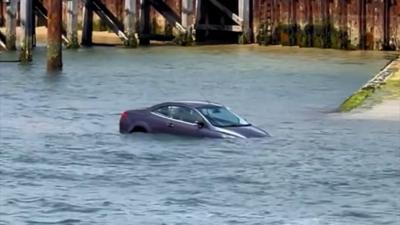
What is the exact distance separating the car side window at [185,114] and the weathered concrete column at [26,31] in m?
25.5

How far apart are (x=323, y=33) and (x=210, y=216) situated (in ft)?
151

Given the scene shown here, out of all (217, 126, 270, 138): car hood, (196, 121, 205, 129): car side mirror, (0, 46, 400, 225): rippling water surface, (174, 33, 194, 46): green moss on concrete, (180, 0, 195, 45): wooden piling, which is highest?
(180, 0, 195, 45): wooden piling

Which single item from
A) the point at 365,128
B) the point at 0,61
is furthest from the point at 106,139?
the point at 0,61

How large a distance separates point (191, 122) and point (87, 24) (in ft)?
127

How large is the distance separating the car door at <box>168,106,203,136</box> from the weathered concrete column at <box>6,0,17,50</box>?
3095 cm

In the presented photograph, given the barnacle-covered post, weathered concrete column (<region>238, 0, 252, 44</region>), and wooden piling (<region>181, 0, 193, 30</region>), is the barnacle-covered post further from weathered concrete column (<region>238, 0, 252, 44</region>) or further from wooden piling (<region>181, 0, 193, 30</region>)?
weathered concrete column (<region>238, 0, 252, 44</region>)

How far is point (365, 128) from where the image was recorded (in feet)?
130

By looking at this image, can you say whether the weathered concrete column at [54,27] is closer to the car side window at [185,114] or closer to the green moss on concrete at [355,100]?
the green moss on concrete at [355,100]

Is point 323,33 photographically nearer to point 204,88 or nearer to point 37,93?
point 204,88

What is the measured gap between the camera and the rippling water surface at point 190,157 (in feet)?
89.4

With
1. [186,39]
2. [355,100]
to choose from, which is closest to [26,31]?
[186,39]

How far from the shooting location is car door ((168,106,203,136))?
36.7m

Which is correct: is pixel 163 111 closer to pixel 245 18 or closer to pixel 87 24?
pixel 245 18

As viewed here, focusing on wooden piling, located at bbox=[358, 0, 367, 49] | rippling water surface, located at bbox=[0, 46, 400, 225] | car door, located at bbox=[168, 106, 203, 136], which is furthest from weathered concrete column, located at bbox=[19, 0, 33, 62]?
car door, located at bbox=[168, 106, 203, 136]
